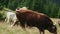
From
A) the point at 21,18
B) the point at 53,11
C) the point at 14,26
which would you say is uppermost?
the point at 21,18

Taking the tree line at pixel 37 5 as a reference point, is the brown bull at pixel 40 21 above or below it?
above

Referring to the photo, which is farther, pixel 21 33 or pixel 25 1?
pixel 25 1

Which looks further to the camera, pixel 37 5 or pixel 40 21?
pixel 37 5

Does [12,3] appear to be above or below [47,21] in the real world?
below

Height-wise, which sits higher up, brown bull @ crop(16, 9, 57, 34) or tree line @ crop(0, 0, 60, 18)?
brown bull @ crop(16, 9, 57, 34)

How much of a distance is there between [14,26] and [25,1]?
1064 cm

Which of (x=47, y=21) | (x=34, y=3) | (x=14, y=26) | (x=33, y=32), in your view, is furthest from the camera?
(x=34, y=3)

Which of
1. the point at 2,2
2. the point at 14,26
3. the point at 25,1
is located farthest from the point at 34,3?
the point at 14,26

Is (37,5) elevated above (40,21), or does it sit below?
below

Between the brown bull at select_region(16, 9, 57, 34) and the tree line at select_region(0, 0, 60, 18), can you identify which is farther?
the tree line at select_region(0, 0, 60, 18)

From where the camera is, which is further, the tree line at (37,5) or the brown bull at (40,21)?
the tree line at (37,5)

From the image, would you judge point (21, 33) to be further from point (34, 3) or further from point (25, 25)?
point (34, 3)

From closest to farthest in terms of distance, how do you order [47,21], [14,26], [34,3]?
[47,21], [14,26], [34,3]

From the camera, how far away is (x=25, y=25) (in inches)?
Answer: 402
